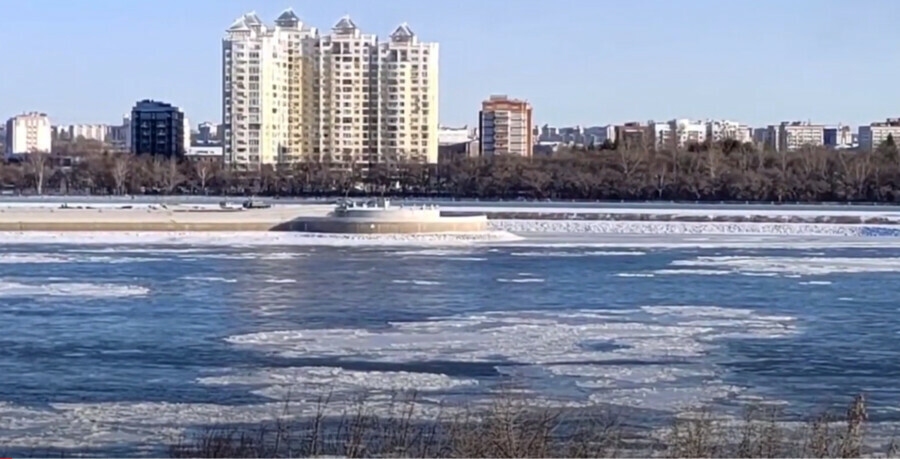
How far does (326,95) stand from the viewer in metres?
104

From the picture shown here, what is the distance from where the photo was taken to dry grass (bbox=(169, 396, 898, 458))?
7.00 m

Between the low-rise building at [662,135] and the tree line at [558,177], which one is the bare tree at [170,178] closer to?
the tree line at [558,177]

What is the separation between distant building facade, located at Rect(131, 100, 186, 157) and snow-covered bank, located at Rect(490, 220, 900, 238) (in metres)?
78.6

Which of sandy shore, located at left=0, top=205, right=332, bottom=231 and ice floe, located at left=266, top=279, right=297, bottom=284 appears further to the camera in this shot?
sandy shore, located at left=0, top=205, right=332, bottom=231

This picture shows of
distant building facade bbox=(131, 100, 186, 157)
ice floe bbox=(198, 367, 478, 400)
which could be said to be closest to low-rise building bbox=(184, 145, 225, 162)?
distant building facade bbox=(131, 100, 186, 157)

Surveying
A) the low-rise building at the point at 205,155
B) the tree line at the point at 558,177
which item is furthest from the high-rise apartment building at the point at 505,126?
the tree line at the point at 558,177

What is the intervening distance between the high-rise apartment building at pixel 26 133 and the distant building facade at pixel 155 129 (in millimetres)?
56654

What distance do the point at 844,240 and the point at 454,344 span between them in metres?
23.9

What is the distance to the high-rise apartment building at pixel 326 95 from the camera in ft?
330

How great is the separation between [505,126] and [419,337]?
131m

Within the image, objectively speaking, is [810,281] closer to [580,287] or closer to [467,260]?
[580,287]

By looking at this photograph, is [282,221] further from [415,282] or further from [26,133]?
[26,133]

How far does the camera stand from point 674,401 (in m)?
10.8

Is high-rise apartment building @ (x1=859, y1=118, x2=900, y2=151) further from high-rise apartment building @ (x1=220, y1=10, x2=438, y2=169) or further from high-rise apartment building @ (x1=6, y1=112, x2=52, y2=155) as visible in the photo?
high-rise apartment building @ (x1=6, y1=112, x2=52, y2=155)
